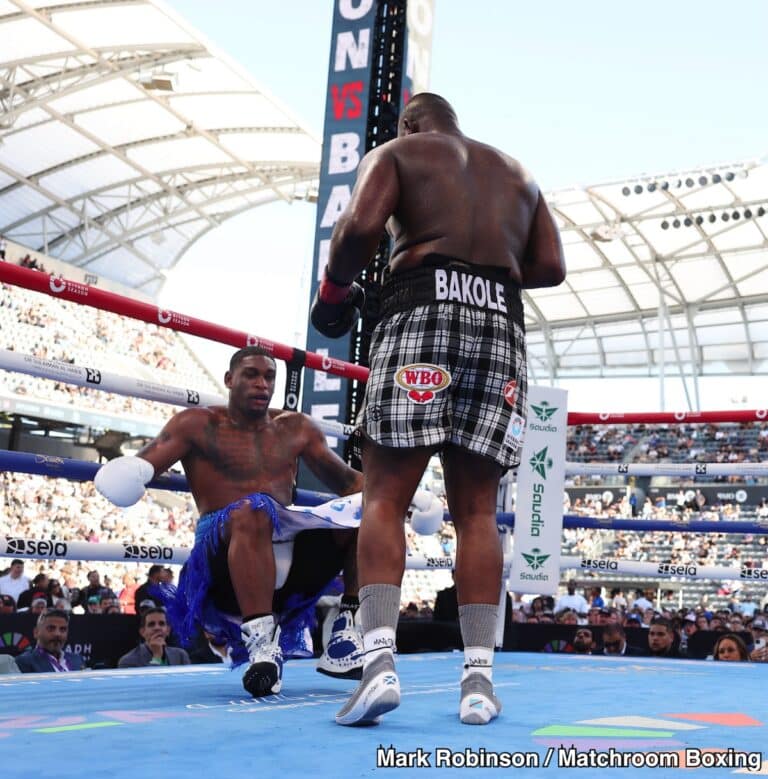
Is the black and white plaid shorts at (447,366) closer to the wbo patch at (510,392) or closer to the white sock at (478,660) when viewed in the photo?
the wbo patch at (510,392)

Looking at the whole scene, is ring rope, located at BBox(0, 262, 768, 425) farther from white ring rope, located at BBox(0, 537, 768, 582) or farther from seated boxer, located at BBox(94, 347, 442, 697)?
white ring rope, located at BBox(0, 537, 768, 582)

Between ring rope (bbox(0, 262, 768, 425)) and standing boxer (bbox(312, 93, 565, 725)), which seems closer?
standing boxer (bbox(312, 93, 565, 725))

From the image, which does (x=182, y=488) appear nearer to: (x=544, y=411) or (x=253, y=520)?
(x=253, y=520)

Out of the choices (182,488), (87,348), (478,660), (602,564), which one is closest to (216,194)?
(87,348)

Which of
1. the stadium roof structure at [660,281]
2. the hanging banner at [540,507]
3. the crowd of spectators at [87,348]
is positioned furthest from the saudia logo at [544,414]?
the stadium roof structure at [660,281]

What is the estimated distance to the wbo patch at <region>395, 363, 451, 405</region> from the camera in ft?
5.17

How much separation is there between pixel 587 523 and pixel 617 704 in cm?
184

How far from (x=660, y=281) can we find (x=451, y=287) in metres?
19.5

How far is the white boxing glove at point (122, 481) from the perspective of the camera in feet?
6.02

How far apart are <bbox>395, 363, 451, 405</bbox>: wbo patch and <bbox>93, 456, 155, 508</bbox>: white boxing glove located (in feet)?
1.91

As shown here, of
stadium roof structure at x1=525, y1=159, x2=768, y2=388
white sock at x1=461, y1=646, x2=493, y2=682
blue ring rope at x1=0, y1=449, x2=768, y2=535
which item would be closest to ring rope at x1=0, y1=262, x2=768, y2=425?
blue ring rope at x1=0, y1=449, x2=768, y2=535

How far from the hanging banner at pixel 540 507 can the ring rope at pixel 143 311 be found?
715 millimetres

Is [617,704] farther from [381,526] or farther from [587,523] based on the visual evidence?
[587,523]

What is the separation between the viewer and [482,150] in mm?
1737
